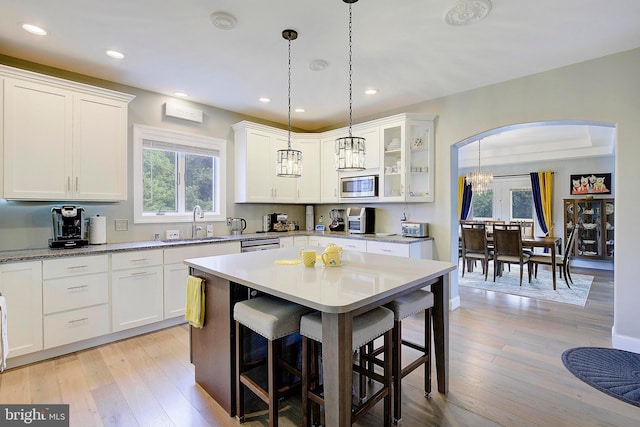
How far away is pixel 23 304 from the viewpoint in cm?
251

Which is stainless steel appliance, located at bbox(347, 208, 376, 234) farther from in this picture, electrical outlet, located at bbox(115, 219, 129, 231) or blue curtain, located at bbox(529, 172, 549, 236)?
blue curtain, located at bbox(529, 172, 549, 236)

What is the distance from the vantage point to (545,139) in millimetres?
6445

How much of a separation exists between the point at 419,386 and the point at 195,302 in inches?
67.5

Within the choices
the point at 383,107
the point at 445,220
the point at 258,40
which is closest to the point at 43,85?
the point at 258,40

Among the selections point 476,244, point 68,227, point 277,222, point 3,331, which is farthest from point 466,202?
point 3,331

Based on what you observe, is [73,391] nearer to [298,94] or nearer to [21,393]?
[21,393]

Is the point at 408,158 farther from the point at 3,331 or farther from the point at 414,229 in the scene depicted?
the point at 3,331

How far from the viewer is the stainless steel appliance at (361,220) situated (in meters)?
4.53

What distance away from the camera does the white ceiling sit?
7.14 feet

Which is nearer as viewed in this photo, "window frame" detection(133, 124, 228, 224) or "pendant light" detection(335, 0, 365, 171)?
"pendant light" detection(335, 0, 365, 171)

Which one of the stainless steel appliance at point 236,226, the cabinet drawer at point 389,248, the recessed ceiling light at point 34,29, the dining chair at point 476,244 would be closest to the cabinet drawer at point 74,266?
the stainless steel appliance at point 236,226

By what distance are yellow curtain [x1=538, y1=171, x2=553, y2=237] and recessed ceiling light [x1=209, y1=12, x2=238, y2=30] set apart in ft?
24.7

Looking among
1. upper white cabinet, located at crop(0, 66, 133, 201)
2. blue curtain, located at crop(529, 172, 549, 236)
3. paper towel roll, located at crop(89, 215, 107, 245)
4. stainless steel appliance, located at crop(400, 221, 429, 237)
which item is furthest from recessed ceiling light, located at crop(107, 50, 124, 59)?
blue curtain, located at crop(529, 172, 549, 236)

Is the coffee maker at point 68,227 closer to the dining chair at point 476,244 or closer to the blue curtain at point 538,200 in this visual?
the dining chair at point 476,244
